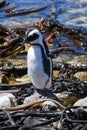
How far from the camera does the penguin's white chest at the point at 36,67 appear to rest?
225 inches

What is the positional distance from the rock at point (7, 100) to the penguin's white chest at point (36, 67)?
0.32 meters

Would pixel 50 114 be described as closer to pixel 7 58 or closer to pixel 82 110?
pixel 82 110

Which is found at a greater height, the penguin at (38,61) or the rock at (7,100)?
the penguin at (38,61)

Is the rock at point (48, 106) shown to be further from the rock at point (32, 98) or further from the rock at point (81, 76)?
the rock at point (81, 76)

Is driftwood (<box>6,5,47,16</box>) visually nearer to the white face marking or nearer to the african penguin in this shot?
the african penguin

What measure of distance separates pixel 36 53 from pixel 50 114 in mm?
1081

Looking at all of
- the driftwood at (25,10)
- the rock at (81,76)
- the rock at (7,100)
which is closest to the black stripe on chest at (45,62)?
the rock at (7,100)

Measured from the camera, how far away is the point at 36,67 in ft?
19.0

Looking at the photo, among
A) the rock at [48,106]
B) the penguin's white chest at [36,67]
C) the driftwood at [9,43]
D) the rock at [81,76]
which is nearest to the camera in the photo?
the rock at [48,106]

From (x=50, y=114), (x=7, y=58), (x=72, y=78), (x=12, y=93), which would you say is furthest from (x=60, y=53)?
(x=50, y=114)

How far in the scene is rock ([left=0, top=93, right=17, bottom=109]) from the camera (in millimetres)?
5622

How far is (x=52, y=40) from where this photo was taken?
35.1ft

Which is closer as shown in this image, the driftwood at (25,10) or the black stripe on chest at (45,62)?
the black stripe on chest at (45,62)

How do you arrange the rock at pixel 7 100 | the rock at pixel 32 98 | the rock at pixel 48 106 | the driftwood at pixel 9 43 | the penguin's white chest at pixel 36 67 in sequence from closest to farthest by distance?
the rock at pixel 48 106 < the rock at pixel 7 100 < the penguin's white chest at pixel 36 67 < the rock at pixel 32 98 < the driftwood at pixel 9 43
